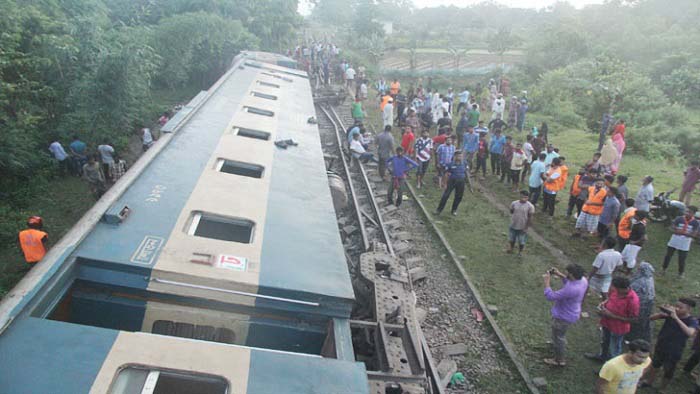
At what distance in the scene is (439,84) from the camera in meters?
29.2

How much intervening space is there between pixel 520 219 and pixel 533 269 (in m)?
0.99

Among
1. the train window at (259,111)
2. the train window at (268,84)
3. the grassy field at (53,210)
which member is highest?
the train window at (268,84)

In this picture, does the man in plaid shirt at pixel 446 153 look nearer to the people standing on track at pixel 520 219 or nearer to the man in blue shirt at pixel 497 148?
the man in blue shirt at pixel 497 148

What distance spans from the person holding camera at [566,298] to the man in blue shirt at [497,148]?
7.50 metres

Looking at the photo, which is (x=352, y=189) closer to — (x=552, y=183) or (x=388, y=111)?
(x=552, y=183)

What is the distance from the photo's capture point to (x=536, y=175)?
35.6ft

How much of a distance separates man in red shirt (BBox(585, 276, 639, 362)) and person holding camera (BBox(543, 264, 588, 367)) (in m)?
0.33

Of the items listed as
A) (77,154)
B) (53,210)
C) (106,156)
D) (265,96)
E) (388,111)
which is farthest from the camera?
(388,111)

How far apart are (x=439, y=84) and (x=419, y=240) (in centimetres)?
2112

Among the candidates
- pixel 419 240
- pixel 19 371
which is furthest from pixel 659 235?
pixel 19 371

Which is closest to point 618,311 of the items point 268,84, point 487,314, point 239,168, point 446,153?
point 487,314

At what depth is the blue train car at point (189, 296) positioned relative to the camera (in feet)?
11.4

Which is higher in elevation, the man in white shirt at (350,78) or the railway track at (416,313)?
the man in white shirt at (350,78)

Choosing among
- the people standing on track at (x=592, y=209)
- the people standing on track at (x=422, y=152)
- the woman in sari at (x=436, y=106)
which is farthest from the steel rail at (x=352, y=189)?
the people standing on track at (x=592, y=209)
